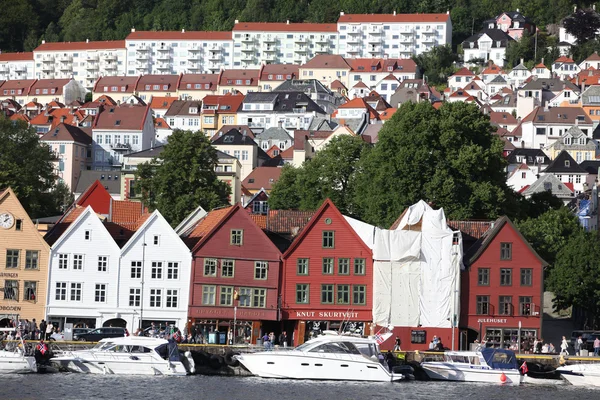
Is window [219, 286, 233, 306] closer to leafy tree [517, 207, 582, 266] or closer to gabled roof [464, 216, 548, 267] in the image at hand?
gabled roof [464, 216, 548, 267]

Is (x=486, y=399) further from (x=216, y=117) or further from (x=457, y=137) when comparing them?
(x=216, y=117)

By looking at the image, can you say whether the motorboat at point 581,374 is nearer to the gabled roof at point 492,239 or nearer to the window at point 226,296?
the gabled roof at point 492,239

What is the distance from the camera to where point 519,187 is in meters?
158

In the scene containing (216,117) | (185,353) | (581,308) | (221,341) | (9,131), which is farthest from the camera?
(216,117)

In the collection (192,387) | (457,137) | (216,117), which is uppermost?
(216,117)

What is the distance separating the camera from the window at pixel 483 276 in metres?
75.9

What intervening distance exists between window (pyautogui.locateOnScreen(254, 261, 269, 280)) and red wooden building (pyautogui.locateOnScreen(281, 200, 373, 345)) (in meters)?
1.04

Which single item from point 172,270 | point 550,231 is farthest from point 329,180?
point 172,270

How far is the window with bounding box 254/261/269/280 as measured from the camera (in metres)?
75.9

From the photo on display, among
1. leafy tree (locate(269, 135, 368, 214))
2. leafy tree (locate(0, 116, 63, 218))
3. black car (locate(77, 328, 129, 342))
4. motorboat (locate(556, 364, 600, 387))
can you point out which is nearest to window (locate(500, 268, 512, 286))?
motorboat (locate(556, 364, 600, 387))

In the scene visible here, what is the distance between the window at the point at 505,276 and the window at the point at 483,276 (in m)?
0.75

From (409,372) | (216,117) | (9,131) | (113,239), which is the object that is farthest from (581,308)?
(216,117)

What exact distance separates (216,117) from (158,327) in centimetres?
12268

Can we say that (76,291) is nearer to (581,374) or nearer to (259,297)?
(259,297)
